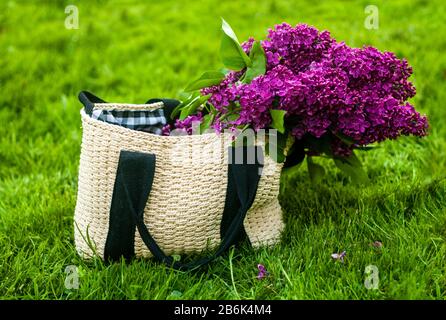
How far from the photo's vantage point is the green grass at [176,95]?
2.20 m

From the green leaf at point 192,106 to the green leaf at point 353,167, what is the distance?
0.67m

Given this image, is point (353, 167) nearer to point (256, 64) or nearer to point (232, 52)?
point (256, 64)

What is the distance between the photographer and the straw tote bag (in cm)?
226

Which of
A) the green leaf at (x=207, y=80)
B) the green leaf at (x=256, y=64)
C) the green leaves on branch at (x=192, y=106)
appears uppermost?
the green leaf at (x=256, y=64)

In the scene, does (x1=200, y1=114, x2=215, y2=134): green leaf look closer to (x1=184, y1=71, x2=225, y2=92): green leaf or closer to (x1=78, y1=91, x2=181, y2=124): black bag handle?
(x1=184, y1=71, x2=225, y2=92): green leaf

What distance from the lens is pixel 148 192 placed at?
88.5 inches

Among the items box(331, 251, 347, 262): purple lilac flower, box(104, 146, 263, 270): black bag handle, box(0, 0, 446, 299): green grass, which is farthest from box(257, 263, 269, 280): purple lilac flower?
box(331, 251, 347, 262): purple lilac flower

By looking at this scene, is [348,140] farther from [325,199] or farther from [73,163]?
[73,163]

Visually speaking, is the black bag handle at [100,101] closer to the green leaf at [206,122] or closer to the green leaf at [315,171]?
the green leaf at [206,122]

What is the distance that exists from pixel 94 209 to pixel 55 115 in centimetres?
179

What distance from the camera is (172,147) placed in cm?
232

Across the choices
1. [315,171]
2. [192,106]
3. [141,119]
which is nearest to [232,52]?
[192,106]

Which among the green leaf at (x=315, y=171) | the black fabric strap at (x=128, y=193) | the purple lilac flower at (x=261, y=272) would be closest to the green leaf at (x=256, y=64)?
the black fabric strap at (x=128, y=193)
